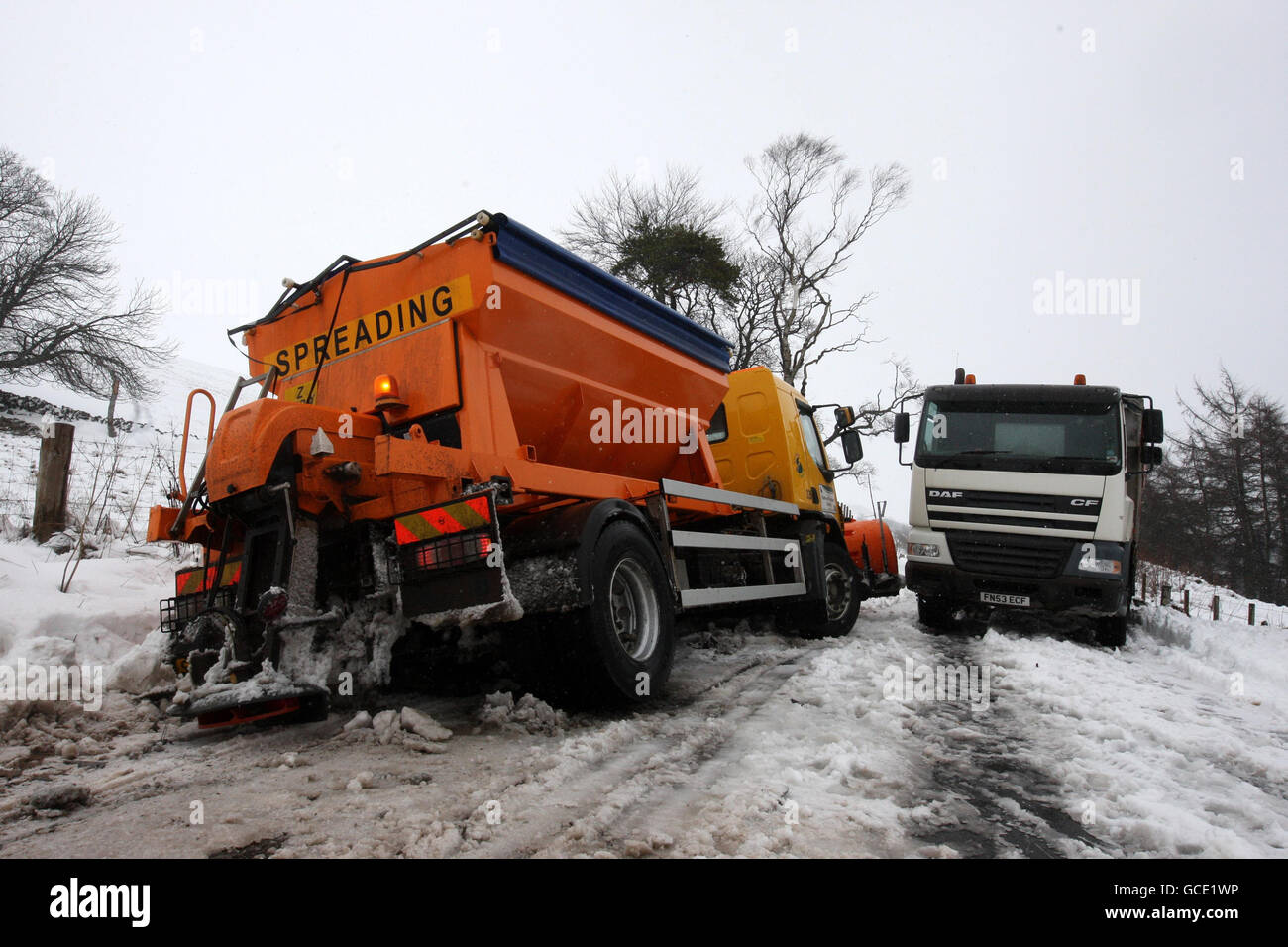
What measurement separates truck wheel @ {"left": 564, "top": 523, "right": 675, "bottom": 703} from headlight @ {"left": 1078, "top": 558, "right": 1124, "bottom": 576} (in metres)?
5.35

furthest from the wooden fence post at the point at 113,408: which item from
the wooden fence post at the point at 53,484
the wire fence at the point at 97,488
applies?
the wooden fence post at the point at 53,484

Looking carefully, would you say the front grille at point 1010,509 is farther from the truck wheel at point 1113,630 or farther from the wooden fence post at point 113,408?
the wooden fence post at point 113,408

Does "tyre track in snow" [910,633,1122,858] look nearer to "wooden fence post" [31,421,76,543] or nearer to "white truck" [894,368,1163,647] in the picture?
"white truck" [894,368,1163,647]

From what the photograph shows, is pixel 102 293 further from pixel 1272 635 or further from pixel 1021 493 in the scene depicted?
pixel 1272 635

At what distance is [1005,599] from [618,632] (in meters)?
5.61

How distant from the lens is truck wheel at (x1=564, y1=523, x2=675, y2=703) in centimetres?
388

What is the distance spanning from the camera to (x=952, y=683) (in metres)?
5.43

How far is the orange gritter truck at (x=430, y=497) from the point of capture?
357 cm

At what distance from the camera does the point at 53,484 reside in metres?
7.20

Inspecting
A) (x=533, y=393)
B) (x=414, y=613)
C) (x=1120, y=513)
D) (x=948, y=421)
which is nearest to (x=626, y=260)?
(x=948, y=421)

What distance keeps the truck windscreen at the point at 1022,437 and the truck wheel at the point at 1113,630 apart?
1.55m
